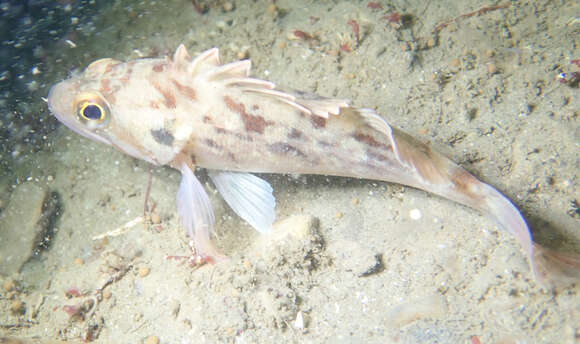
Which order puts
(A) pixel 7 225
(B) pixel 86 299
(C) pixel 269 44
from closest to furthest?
(B) pixel 86 299
(A) pixel 7 225
(C) pixel 269 44

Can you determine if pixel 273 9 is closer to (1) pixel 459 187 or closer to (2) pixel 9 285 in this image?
(1) pixel 459 187

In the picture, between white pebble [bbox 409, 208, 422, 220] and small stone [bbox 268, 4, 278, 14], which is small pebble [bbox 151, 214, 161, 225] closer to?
white pebble [bbox 409, 208, 422, 220]

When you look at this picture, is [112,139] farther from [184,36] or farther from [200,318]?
[184,36]

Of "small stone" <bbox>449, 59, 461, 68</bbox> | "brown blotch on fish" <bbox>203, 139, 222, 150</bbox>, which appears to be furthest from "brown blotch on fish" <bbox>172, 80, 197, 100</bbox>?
"small stone" <bbox>449, 59, 461, 68</bbox>

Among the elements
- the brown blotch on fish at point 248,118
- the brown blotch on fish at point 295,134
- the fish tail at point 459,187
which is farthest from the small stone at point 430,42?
the brown blotch on fish at point 248,118

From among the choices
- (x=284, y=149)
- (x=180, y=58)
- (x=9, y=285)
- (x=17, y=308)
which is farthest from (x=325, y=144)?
(x=9, y=285)

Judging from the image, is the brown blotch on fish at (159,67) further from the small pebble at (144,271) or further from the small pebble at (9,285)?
the small pebble at (9,285)

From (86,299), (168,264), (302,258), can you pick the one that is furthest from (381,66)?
(86,299)

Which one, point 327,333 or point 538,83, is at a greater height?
point 538,83
